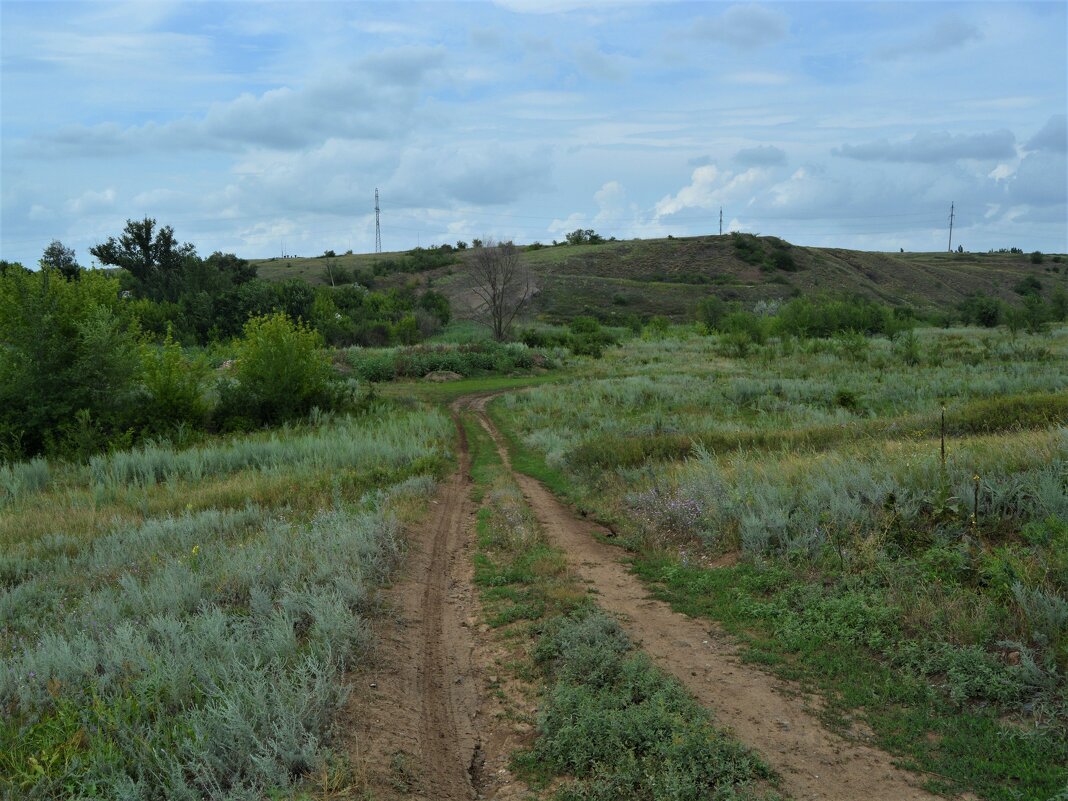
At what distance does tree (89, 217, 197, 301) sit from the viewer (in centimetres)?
5903

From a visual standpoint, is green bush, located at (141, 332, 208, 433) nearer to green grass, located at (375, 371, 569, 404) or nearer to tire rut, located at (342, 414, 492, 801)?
green grass, located at (375, 371, 569, 404)

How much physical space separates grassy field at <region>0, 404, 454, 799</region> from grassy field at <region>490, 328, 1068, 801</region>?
132 inches

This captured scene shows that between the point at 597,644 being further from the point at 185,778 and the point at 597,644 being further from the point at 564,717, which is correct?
the point at 185,778

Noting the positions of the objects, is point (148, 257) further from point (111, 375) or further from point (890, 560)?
point (890, 560)

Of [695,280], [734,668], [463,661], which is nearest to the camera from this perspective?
[734,668]

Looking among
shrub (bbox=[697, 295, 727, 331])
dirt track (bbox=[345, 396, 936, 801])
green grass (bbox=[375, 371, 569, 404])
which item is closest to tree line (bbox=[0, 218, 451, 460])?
green grass (bbox=[375, 371, 569, 404])

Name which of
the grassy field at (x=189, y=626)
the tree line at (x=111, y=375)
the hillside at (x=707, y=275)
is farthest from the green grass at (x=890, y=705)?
the hillside at (x=707, y=275)

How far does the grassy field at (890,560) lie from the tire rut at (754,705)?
0.21 meters

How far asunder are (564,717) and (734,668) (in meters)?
1.62

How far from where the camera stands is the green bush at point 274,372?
73.6 ft

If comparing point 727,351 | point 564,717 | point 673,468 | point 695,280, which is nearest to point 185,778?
point 564,717

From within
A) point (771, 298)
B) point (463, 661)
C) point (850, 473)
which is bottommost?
point (463, 661)

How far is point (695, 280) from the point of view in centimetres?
8731

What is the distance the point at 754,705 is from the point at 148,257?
67.2 m
